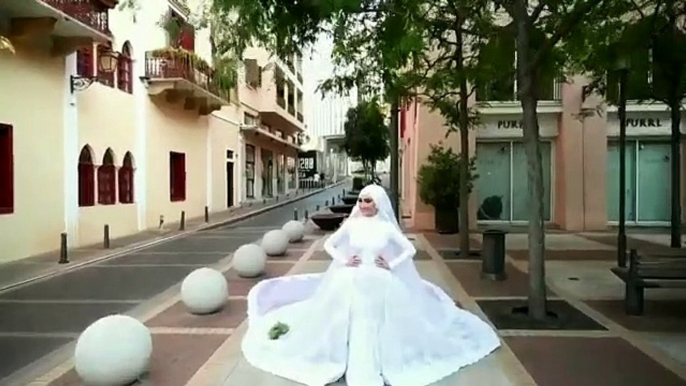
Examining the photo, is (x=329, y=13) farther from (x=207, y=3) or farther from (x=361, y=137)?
(x=361, y=137)

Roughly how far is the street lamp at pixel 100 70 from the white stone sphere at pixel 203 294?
10.9 meters

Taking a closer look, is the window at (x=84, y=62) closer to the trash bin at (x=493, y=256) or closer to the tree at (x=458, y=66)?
the tree at (x=458, y=66)

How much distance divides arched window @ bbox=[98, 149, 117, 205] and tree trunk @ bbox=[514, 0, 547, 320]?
14.6m

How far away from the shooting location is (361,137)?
157 ft

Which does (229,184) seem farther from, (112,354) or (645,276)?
(112,354)

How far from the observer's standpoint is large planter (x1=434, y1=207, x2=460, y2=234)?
21.5m

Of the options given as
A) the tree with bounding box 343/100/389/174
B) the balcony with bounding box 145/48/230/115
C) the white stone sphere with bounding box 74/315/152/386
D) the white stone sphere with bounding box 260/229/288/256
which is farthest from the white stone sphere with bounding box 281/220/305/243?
the tree with bounding box 343/100/389/174

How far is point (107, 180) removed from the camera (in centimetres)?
2091

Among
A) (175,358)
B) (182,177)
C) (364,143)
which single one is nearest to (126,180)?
(182,177)

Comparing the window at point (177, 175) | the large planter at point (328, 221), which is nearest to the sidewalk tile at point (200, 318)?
the large planter at point (328, 221)

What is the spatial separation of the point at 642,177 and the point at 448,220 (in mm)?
7414

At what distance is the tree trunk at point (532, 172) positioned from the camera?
28.5 ft

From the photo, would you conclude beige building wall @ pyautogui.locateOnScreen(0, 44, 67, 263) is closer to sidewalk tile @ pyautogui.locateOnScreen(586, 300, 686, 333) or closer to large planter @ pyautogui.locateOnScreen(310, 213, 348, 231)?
large planter @ pyautogui.locateOnScreen(310, 213, 348, 231)

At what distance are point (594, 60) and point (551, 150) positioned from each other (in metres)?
Result: 10.2
